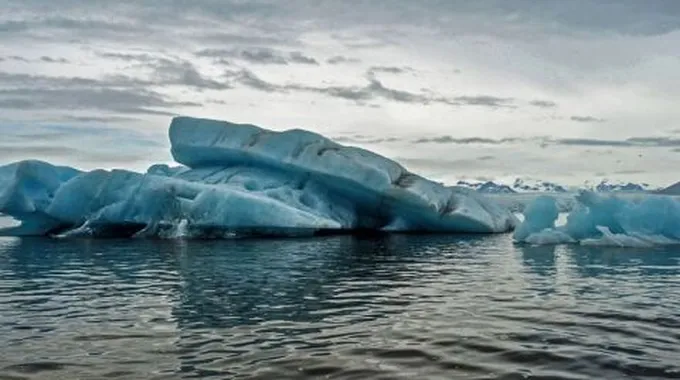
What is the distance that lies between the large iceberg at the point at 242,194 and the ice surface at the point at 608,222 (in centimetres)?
658

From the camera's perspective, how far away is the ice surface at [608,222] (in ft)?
86.0

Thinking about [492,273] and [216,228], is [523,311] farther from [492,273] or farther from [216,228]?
[216,228]

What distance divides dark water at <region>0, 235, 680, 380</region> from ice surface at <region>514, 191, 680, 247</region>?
715 cm

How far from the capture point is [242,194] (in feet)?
101

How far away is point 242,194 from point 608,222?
626 inches

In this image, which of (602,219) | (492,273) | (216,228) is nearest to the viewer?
(492,273)

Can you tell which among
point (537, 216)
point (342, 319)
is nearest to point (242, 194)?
point (537, 216)

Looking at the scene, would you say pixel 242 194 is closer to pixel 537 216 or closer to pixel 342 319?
pixel 537 216

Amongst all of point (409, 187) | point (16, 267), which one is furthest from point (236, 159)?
point (16, 267)

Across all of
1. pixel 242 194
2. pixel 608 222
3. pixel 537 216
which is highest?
pixel 242 194

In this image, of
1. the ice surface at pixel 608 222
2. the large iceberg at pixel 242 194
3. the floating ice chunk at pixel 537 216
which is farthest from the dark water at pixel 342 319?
the large iceberg at pixel 242 194

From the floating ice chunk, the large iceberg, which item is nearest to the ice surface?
the floating ice chunk

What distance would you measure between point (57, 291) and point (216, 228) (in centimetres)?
1910

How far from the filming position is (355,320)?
10039 mm
